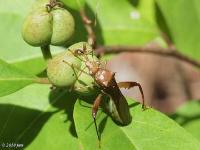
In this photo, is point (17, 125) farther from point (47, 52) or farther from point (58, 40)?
point (58, 40)

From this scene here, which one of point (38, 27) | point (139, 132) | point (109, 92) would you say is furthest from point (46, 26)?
point (139, 132)

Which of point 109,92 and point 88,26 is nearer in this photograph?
point 109,92

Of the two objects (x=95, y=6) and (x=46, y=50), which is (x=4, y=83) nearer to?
(x=46, y=50)

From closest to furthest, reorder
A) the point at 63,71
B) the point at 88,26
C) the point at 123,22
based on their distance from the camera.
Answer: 1. the point at 63,71
2. the point at 88,26
3. the point at 123,22

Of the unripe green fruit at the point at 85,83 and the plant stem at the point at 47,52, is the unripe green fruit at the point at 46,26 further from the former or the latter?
the unripe green fruit at the point at 85,83

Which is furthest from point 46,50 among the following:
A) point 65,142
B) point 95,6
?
point 95,6

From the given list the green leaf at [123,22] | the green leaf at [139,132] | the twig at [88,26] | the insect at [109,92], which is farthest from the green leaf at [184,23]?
the green leaf at [139,132]
